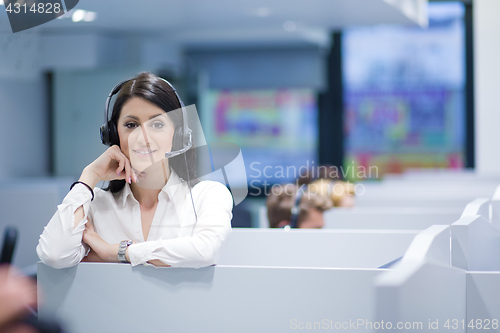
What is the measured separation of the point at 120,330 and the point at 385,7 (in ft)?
8.64

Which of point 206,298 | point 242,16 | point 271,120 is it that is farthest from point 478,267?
point 271,120

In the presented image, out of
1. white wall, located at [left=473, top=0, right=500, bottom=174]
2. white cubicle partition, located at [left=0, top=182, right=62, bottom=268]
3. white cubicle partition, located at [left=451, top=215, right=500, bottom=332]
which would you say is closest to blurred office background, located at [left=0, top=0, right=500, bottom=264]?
white wall, located at [left=473, top=0, right=500, bottom=174]

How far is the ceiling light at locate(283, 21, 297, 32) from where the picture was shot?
3554 mm

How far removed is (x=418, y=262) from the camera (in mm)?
754

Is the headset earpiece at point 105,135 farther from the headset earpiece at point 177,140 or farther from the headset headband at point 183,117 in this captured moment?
the headset earpiece at point 177,140

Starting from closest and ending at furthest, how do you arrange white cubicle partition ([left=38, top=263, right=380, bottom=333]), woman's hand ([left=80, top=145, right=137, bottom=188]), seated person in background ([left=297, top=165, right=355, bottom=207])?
white cubicle partition ([left=38, top=263, right=380, bottom=333])
woman's hand ([left=80, top=145, right=137, bottom=188])
seated person in background ([left=297, top=165, right=355, bottom=207])

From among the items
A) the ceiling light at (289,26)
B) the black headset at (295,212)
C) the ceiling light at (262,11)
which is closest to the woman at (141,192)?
the black headset at (295,212)

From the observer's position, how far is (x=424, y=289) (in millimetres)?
750

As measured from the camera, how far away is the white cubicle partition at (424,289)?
0.66m

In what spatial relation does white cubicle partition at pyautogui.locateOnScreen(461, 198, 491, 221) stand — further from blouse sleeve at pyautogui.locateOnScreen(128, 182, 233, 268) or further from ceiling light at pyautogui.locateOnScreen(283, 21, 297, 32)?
ceiling light at pyautogui.locateOnScreen(283, 21, 297, 32)

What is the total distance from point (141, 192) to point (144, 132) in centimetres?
16

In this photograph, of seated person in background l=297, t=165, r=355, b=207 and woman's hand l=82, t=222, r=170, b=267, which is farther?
seated person in background l=297, t=165, r=355, b=207

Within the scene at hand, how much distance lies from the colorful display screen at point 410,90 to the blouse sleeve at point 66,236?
12.9 feet

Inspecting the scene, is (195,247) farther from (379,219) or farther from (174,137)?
(379,219)
